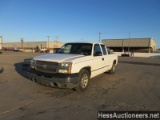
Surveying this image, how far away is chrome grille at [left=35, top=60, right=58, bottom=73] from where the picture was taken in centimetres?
595

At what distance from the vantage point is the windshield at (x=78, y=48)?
24.3 feet

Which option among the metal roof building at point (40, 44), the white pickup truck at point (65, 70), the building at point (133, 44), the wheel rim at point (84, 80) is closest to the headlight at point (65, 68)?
the white pickup truck at point (65, 70)

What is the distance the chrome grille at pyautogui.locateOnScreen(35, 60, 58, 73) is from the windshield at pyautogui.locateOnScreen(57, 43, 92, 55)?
1648 mm

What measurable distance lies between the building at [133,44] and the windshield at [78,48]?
251 ft

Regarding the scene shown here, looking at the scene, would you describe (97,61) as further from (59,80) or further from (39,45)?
(39,45)

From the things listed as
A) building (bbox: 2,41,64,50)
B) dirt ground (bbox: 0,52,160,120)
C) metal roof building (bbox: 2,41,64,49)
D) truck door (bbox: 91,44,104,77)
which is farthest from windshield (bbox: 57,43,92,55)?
metal roof building (bbox: 2,41,64,49)

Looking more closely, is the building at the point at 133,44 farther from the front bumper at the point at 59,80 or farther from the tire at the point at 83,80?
the front bumper at the point at 59,80

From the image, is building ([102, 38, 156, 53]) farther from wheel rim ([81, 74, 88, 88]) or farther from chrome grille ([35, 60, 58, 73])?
chrome grille ([35, 60, 58, 73])

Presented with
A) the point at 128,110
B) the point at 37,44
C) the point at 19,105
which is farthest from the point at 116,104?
the point at 37,44

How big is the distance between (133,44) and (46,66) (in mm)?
80643

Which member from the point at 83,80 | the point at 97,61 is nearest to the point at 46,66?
the point at 83,80

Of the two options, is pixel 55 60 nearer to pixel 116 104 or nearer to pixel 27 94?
pixel 27 94

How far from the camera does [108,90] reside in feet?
22.5

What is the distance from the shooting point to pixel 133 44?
82.0 m
